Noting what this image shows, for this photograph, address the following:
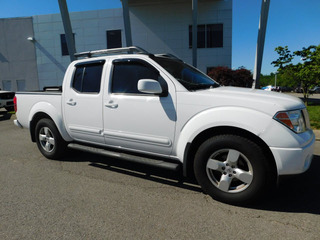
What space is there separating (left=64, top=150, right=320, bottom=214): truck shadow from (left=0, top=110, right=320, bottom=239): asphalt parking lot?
12 mm

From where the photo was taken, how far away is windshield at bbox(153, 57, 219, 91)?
10.00 feet

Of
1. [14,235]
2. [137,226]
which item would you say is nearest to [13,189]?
[14,235]

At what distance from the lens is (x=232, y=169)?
259cm

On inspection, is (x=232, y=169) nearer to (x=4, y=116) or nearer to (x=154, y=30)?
(x=4, y=116)

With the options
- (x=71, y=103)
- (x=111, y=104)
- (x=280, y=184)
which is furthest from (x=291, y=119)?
(x=71, y=103)

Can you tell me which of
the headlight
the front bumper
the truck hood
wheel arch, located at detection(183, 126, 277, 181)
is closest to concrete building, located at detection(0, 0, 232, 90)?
the truck hood

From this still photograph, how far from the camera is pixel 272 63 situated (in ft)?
43.7

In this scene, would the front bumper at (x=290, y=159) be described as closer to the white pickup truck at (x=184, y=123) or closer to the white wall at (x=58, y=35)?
the white pickup truck at (x=184, y=123)

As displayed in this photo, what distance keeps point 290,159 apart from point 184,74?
69.8 inches

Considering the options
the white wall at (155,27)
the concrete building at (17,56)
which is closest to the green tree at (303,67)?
the white wall at (155,27)

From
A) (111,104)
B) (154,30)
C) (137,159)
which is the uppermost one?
(154,30)

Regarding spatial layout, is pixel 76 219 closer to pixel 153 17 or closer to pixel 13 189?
pixel 13 189

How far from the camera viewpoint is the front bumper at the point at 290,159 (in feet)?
7.54

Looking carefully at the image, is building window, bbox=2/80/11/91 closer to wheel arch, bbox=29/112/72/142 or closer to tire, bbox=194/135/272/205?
wheel arch, bbox=29/112/72/142
